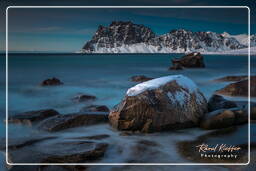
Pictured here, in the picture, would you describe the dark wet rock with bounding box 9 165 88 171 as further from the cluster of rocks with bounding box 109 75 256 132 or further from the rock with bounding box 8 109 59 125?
the rock with bounding box 8 109 59 125

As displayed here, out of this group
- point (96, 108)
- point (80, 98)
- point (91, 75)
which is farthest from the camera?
point (91, 75)

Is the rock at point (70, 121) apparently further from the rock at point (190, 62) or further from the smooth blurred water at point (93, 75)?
A: the rock at point (190, 62)

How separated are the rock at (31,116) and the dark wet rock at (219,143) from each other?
2.13m

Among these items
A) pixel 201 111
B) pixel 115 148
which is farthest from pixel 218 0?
pixel 115 148

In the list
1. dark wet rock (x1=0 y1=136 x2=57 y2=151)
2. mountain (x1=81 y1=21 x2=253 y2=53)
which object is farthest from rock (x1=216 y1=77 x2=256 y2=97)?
dark wet rock (x1=0 y1=136 x2=57 y2=151)

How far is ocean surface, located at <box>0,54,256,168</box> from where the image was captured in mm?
5250

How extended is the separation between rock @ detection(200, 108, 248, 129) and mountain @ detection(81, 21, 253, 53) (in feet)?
2.91

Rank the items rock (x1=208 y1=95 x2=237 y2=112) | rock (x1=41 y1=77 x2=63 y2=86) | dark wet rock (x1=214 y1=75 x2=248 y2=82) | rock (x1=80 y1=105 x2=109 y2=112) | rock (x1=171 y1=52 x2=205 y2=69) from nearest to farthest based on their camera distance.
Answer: rock (x1=208 y1=95 x2=237 y2=112) → rock (x1=80 y1=105 x2=109 y2=112) → dark wet rock (x1=214 y1=75 x2=248 y2=82) → rock (x1=41 y1=77 x2=63 y2=86) → rock (x1=171 y1=52 x2=205 y2=69)

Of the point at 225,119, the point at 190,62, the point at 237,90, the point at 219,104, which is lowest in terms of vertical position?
the point at 225,119

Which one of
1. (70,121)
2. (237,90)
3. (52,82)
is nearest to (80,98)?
(52,82)

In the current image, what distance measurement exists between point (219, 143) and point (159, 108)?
36.1 inches

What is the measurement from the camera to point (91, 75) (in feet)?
20.0

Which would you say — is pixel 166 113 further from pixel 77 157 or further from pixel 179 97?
pixel 77 157

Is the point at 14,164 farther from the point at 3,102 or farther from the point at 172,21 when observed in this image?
the point at 172,21
